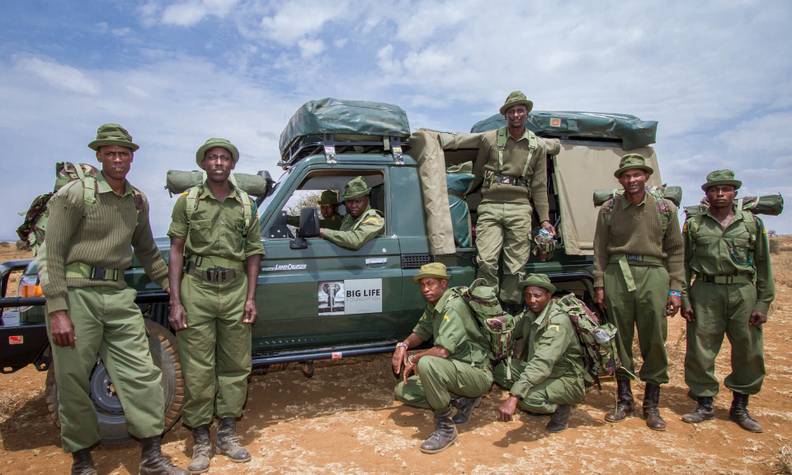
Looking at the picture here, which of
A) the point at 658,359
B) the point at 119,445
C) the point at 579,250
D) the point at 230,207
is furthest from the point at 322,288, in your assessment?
the point at 658,359

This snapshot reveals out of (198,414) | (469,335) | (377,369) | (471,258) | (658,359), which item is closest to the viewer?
(198,414)

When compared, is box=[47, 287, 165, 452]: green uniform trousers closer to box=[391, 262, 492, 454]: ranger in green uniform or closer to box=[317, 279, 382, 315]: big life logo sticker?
box=[317, 279, 382, 315]: big life logo sticker

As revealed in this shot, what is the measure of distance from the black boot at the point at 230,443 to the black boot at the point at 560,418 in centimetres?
217

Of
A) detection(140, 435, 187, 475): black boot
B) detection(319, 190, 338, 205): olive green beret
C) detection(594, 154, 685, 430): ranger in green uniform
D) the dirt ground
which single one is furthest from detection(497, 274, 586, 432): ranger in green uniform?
detection(140, 435, 187, 475): black boot

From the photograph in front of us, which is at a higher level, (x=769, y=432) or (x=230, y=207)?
(x=230, y=207)

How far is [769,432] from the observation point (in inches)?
149

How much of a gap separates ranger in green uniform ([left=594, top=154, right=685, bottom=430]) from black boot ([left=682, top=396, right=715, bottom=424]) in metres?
0.27

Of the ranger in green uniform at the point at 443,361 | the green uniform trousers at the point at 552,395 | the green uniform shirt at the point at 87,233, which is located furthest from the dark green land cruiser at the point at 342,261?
the green uniform trousers at the point at 552,395

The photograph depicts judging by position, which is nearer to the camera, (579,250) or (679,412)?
(679,412)

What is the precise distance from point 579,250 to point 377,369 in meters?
2.40

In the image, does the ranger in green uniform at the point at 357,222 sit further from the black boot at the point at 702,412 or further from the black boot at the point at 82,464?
the black boot at the point at 702,412

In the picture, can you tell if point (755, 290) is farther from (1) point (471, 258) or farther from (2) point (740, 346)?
(1) point (471, 258)

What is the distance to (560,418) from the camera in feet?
12.4

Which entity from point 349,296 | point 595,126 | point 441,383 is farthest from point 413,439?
point 595,126
